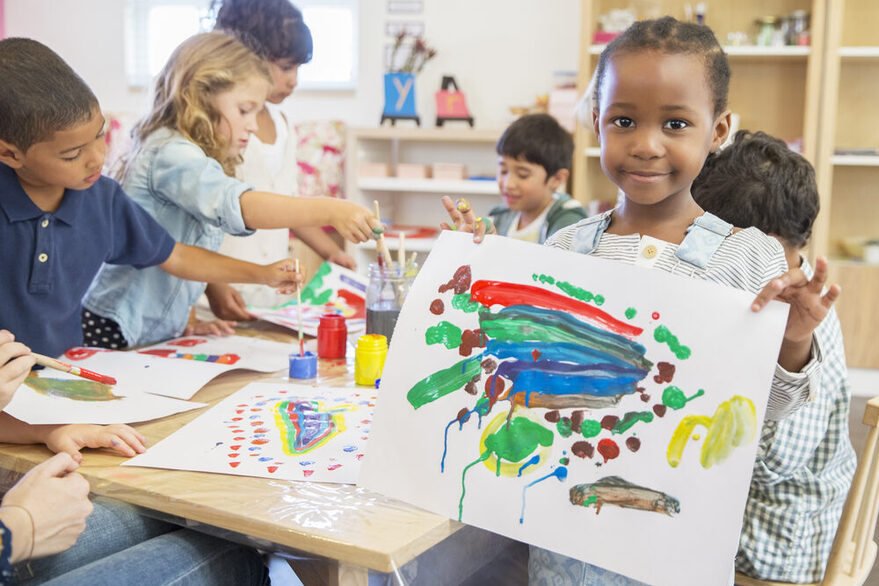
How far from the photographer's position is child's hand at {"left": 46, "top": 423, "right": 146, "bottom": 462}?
927 millimetres

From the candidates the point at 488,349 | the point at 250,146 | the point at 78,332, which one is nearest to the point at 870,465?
the point at 488,349

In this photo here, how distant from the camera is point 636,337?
79 cm

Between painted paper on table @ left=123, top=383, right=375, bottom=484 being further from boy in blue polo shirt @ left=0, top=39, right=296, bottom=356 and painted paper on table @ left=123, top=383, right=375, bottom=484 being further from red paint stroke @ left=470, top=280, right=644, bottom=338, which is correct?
boy in blue polo shirt @ left=0, top=39, right=296, bottom=356

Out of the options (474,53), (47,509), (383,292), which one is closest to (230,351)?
(383,292)

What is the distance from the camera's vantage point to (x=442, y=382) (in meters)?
0.85

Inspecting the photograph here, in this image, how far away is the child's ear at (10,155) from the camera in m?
1.11

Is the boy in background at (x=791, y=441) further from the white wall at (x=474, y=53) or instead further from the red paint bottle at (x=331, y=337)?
the white wall at (x=474, y=53)

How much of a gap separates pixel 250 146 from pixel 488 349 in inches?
53.5

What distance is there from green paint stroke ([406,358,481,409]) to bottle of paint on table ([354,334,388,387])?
38 cm

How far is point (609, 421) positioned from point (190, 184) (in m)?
0.95

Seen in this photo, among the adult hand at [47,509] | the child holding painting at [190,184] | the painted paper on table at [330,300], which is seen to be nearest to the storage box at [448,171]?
the painted paper on table at [330,300]

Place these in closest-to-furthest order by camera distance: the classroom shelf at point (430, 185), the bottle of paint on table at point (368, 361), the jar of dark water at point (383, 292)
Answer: the bottle of paint on table at point (368, 361) < the jar of dark water at point (383, 292) < the classroom shelf at point (430, 185)

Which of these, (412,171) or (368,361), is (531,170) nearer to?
(368,361)

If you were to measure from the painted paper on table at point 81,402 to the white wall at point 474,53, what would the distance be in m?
2.82
